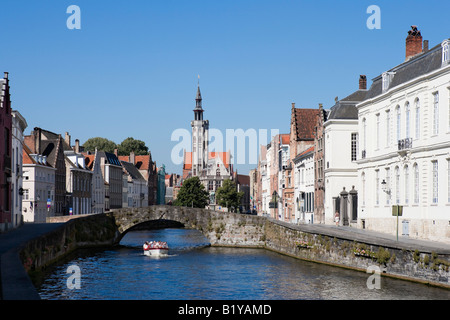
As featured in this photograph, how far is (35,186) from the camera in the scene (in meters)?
73.6

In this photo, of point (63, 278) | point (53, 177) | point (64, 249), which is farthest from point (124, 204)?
point (63, 278)

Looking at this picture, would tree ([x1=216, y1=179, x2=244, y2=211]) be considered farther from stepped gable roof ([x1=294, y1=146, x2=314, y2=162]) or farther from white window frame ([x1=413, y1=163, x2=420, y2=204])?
white window frame ([x1=413, y1=163, x2=420, y2=204])

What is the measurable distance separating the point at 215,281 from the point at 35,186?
45.8 m

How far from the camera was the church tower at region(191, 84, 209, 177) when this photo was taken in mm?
174625

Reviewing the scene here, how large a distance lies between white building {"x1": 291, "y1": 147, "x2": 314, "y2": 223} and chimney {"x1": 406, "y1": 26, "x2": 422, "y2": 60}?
17.4m

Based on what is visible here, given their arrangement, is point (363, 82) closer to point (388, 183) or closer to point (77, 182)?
point (388, 183)

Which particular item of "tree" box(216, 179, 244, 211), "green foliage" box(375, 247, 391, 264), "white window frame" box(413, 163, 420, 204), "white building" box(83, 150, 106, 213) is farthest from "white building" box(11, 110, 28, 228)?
"tree" box(216, 179, 244, 211)

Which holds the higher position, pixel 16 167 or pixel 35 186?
pixel 16 167

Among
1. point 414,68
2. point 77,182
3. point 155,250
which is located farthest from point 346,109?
point 77,182

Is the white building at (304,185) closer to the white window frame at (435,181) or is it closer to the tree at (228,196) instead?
the white window frame at (435,181)

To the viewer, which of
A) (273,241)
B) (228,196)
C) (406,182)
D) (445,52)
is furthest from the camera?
(228,196)
